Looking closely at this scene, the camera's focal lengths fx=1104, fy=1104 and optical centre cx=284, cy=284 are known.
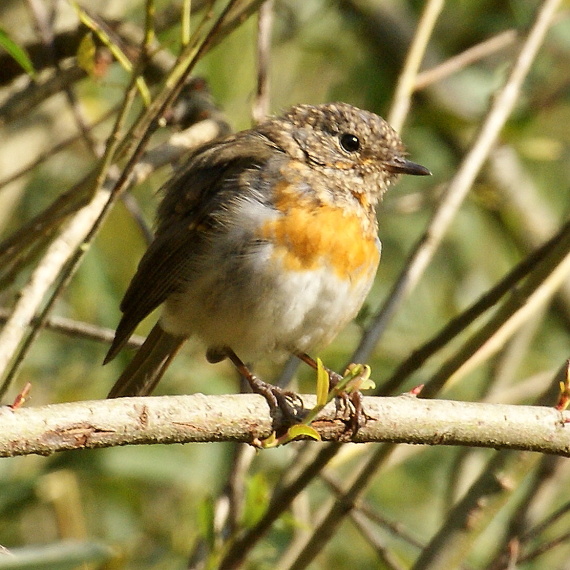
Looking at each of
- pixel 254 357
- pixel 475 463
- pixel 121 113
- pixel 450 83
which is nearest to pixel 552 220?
pixel 450 83

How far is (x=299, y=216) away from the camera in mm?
3719

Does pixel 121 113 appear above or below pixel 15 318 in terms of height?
above

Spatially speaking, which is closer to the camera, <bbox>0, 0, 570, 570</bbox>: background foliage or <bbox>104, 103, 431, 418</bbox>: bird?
<bbox>104, 103, 431, 418</bbox>: bird

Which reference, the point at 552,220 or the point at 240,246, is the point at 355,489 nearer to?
the point at 240,246

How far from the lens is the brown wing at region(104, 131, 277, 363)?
389 centimetres

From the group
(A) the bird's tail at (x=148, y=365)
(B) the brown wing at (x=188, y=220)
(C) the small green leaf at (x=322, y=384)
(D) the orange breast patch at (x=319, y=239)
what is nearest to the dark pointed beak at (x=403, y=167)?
(D) the orange breast patch at (x=319, y=239)

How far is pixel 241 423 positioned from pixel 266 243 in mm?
1089

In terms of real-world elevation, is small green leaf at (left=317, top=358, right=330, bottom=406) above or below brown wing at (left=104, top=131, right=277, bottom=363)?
below

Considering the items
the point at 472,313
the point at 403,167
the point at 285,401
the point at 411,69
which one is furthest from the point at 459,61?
the point at 285,401

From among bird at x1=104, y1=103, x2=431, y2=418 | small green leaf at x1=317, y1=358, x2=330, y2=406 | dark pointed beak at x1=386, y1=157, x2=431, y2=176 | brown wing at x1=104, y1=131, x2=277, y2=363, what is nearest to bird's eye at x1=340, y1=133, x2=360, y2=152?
bird at x1=104, y1=103, x2=431, y2=418

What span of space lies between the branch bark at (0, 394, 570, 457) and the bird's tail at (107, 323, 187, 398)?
4.08ft

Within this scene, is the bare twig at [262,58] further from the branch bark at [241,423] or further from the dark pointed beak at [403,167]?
the branch bark at [241,423]

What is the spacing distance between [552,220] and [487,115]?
6.27 ft

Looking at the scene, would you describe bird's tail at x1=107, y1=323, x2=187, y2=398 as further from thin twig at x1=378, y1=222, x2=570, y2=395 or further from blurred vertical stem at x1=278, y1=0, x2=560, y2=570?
thin twig at x1=378, y1=222, x2=570, y2=395
